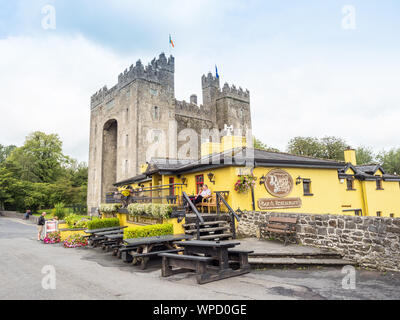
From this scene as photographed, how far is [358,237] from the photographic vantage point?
6.89m

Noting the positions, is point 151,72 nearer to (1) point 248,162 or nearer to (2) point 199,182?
(2) point 199,182

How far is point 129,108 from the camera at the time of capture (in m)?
30.9

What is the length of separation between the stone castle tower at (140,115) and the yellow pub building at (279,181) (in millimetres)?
13916

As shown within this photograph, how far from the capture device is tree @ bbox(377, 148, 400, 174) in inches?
1501

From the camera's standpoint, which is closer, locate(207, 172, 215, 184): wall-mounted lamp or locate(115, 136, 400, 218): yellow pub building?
locate(115, 136, 400, 218): yellow pub building

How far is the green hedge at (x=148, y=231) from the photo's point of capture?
27.7ft

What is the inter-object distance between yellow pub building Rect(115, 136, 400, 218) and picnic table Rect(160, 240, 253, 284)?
422 centimetres

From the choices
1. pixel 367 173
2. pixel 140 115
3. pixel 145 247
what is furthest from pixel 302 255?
pixel 140 115

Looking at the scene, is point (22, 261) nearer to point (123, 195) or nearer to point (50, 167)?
point (123, 195)

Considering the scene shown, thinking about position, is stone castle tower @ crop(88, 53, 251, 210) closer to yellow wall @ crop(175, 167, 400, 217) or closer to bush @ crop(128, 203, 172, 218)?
bush @ crop(128, 203, 172, 218)

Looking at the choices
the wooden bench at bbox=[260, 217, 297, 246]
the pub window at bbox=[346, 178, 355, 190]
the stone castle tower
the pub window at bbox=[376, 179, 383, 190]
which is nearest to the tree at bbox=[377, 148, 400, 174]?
the stone castle tower

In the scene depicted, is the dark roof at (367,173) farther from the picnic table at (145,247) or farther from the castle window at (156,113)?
the castle window at (156,113)

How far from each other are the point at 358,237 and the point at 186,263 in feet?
15.0

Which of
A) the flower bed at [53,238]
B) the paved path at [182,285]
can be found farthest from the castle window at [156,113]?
the paved path at [182,285]
